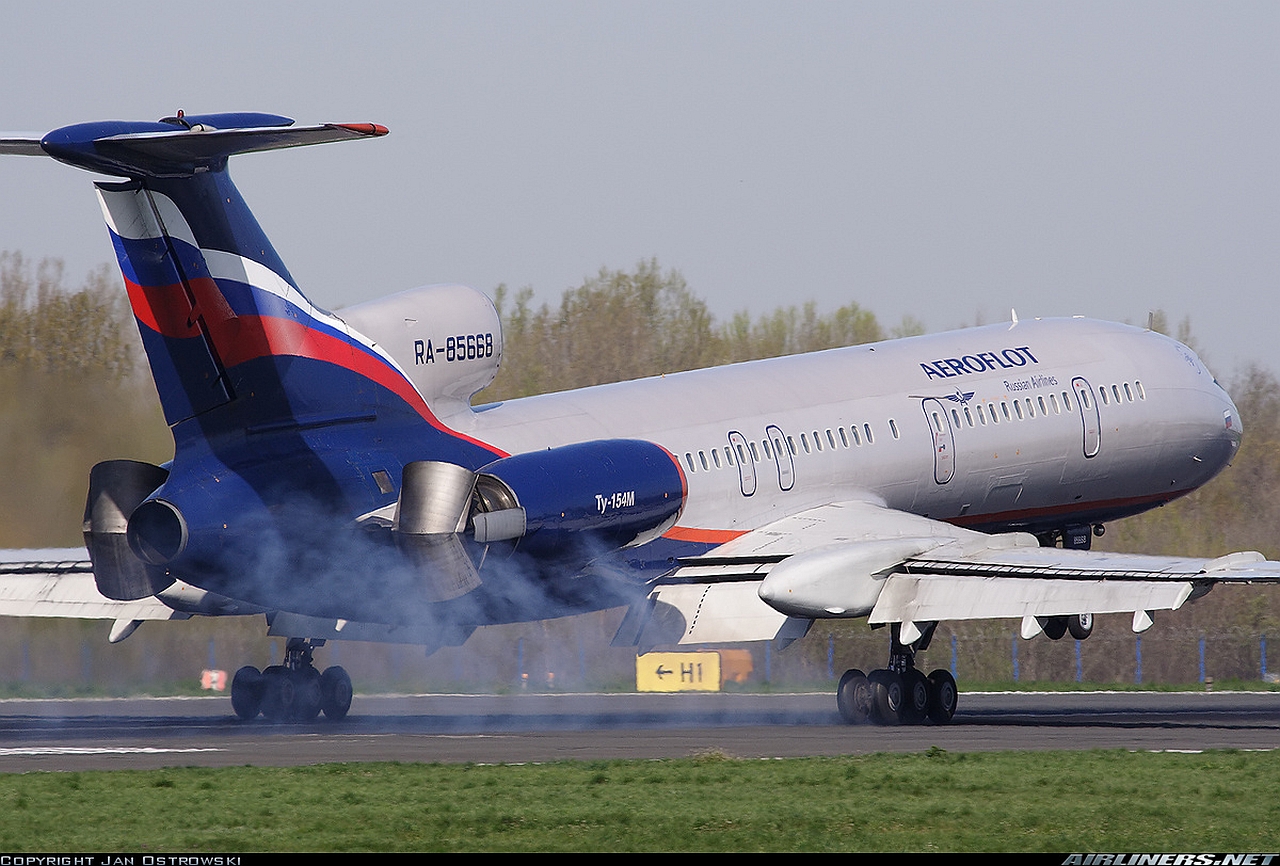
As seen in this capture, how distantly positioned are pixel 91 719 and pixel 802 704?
469 inches

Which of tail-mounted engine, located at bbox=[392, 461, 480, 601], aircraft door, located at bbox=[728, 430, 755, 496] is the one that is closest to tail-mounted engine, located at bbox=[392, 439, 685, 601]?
tail-mounted engine, located at bbox=[392, 461, 480, 601]

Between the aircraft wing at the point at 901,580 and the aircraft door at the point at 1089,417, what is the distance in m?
4.34

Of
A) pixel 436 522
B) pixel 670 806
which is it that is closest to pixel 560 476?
pixel 436 522

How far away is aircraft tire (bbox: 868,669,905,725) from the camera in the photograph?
24344 mm

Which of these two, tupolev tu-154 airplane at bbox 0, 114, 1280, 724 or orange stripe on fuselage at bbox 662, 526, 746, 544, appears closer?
tupolev tu-154 airplane at bbox 0, 114, 1280, 724

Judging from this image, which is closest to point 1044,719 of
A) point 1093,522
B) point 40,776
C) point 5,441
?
point 1093,522

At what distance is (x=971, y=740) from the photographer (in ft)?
70.4

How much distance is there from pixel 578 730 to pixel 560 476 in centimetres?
414

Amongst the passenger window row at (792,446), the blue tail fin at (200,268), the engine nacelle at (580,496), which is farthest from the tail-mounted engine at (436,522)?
the passenger window row at (792,446)

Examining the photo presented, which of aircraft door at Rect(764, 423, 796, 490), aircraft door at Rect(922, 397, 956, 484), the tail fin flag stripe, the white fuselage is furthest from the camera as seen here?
aircraft door at Rect(922, 397, 956, 484)

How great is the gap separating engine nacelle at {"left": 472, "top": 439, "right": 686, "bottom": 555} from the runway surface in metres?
2.45

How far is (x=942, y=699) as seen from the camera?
2477 centimetres

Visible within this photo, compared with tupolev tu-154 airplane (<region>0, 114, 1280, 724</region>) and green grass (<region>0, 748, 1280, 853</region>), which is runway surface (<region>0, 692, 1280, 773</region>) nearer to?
tupolev tu-154 airplane (<region>0, 114, 1280, 724</region>)

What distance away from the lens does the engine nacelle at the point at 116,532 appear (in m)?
19.6
